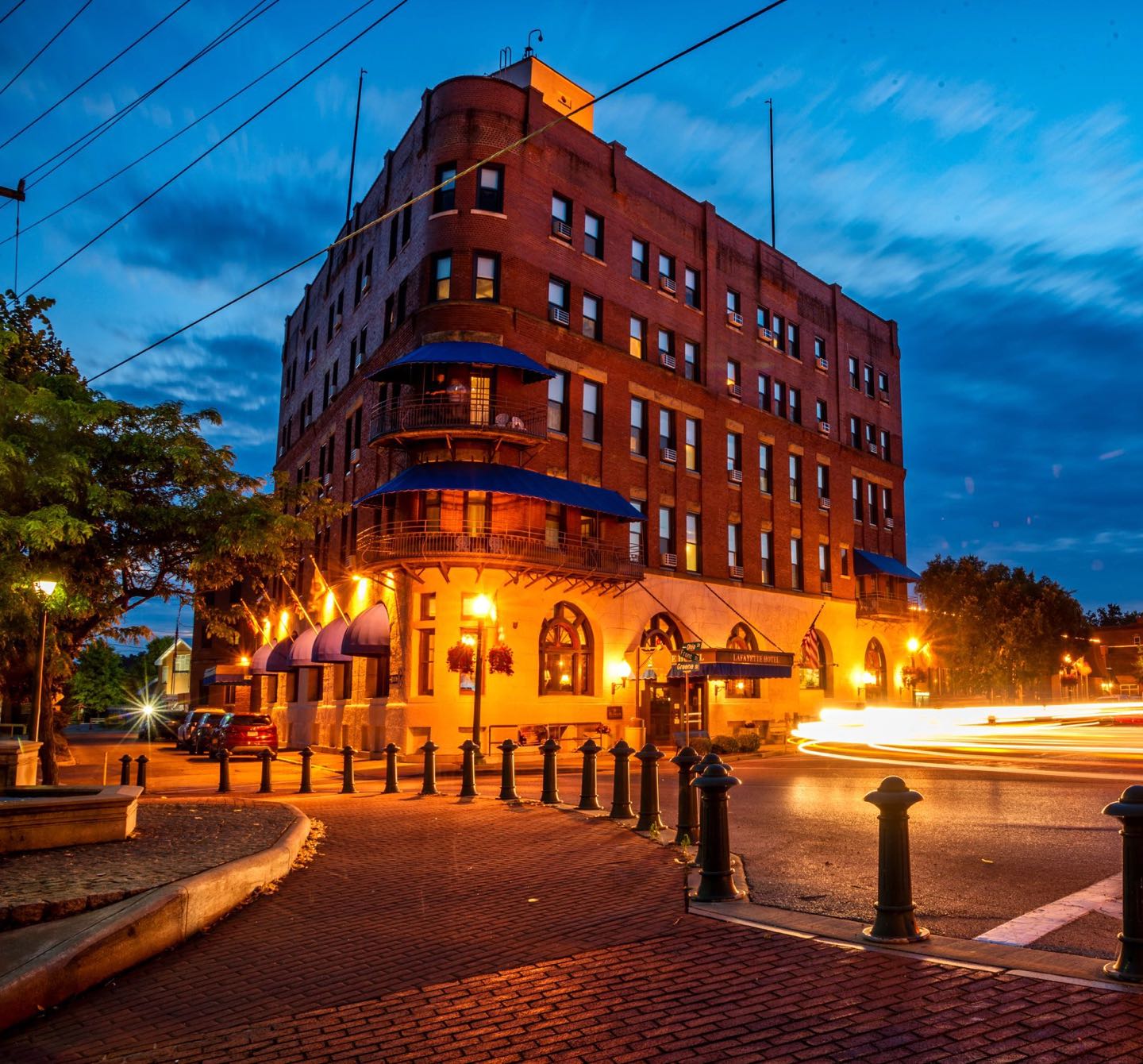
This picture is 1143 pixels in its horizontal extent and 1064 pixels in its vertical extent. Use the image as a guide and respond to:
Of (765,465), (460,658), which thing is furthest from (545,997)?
(765,465)

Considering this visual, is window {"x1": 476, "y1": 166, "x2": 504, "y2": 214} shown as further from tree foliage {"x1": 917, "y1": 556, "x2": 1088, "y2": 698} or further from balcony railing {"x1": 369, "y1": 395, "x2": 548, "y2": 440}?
tree foliage {"x1": 917, "y1": 556, "x2": 1088, "y2": 698}

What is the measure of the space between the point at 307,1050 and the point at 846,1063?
2.58 meters

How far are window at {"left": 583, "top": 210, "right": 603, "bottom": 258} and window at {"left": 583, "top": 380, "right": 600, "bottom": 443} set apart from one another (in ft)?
16.5

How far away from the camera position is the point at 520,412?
106 ft

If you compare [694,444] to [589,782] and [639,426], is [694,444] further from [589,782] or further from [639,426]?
[589,782]

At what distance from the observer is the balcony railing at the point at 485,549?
30125 mm

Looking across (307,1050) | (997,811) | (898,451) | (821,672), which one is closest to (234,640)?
(997,811)

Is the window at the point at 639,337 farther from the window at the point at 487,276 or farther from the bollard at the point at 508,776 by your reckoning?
the bollard at the point at 508,776

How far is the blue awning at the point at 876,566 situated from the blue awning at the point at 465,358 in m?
23.0

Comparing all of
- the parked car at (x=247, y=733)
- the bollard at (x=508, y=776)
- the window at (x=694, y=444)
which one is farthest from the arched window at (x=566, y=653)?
the bollard at (x=508, y=776)

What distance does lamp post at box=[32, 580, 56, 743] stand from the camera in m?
14.3

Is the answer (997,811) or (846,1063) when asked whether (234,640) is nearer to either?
(997,811)

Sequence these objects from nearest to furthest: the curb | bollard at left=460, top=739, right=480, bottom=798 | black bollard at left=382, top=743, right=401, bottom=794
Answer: the curb, bollard at left=460, top=739, right=480, bottom=798, black bollard at left=382, top=743, right=401, bottom=794

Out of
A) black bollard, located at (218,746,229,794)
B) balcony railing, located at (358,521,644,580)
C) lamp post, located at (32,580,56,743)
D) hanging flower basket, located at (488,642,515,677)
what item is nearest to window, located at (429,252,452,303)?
balcony railing, located at (358,521,644,580)
